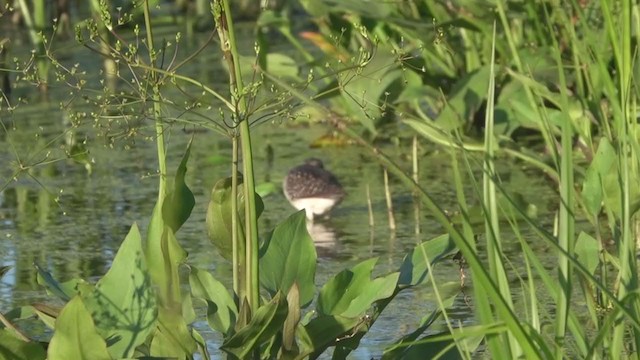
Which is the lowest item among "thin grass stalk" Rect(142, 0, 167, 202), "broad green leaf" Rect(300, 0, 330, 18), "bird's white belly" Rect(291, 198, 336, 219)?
"bird's white belly" Rect(291, 198, 336, 219)

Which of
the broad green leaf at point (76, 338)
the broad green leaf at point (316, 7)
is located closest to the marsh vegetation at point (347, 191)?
the broad green leaf at point (76, 338)

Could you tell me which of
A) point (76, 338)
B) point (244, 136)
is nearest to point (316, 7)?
point (244, 136)

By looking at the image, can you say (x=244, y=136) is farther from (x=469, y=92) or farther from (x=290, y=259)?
(x=469, y=92)

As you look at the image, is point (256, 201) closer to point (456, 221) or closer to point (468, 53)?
point (456, 221)

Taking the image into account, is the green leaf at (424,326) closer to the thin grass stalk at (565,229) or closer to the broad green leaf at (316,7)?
the thin grass stalk at (565,229)

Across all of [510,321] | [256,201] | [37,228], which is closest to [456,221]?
[37,228]

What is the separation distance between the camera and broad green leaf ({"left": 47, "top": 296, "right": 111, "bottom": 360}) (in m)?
1.76

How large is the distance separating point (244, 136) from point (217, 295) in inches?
11.9

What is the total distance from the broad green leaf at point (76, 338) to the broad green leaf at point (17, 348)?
4.4 inches

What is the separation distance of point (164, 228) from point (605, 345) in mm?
600

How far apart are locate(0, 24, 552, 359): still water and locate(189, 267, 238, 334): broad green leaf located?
1.68ft

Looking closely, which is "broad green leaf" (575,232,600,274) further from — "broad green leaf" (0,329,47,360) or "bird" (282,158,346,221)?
"bird" (282,158,346,221)

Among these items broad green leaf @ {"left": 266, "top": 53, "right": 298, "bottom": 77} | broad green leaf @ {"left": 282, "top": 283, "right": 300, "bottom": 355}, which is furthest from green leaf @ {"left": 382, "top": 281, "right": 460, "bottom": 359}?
broad green leaf @ {"left": 266, "top": 53, "right": 298, "bottom": 77}

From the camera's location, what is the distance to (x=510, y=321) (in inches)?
59.2
